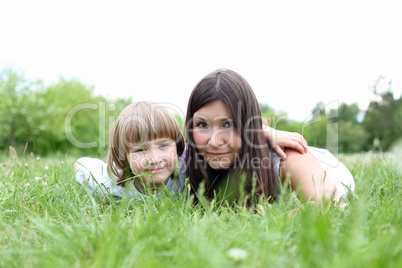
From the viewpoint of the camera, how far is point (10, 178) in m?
3.26

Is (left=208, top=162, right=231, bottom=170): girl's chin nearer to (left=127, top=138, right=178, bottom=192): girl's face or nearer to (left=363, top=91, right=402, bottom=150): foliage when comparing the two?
(left=127, top=138, right=178, bottom=192): girl's face

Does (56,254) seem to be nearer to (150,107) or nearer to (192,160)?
(192,160)

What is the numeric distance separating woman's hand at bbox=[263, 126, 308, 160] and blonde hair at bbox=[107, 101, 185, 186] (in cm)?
86

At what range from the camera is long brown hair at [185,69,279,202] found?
105 inches

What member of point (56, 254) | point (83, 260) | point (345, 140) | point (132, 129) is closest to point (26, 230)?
point (56, 254)

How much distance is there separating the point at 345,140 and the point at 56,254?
142 ft

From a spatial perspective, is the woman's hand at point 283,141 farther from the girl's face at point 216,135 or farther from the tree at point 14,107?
the tree at point 14,107

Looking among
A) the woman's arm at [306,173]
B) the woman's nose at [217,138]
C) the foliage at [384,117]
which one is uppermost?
the woman's nose at [217,138]

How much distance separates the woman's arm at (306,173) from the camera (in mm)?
2588

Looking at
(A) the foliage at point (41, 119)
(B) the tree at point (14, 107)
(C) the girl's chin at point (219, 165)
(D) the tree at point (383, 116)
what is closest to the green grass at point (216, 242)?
(C) the girl's chin at point (219, 165)

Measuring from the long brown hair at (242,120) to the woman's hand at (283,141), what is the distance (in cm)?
7

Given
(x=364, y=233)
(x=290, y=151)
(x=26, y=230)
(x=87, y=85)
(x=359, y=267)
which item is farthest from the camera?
(x=87, y=85)

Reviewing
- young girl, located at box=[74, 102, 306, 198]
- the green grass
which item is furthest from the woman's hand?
the green grass

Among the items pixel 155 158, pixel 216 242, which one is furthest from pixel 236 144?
pixel 216 242
